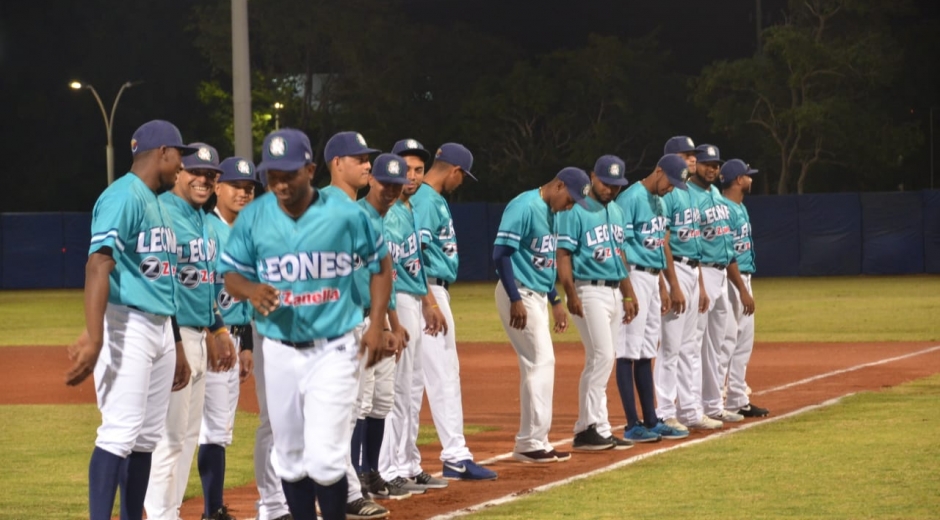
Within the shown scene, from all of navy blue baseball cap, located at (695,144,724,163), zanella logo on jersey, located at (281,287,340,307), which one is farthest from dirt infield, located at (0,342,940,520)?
navy blue baseball cap, located at (695,144,724,163)

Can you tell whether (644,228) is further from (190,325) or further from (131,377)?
(131,377)

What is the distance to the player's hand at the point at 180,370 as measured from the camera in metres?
6.93

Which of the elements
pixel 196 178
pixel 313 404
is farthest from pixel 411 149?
pixel 313 404

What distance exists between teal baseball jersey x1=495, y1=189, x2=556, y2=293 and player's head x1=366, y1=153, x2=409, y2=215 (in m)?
1.79

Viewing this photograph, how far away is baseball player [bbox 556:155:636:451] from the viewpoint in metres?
10.5

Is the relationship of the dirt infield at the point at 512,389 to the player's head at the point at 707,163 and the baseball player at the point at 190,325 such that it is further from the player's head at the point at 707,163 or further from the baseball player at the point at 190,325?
the player's head at the point at 707,163

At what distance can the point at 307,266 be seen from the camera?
20.5 ft

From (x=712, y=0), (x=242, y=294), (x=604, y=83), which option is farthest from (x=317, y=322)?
(x=712, y=0)

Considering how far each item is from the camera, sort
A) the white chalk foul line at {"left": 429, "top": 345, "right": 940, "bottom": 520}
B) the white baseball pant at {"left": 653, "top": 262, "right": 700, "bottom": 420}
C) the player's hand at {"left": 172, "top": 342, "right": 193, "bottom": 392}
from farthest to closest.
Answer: the white baseball pant at {"left": 653, "top": 262, "right": 700, "bottom": 420} → the white chalk foul line at {"left": 429, "top": 345, "right": 940, "bottom": 520} → the player's hand at {"left": 172, "top": 342, "right": 193, "bottom": 392}

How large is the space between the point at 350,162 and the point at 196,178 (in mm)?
875

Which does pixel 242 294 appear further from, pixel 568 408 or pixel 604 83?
pixel 604 83

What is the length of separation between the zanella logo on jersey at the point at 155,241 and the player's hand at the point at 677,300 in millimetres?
5653

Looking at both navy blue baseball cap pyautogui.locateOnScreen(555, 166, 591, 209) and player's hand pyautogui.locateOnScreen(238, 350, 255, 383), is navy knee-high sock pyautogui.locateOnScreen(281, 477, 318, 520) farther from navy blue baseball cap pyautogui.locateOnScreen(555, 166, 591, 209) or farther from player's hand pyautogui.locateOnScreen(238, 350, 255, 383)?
navy blue baseball cap pyautogui.locateOnScreen(555, 166, 591, 209)

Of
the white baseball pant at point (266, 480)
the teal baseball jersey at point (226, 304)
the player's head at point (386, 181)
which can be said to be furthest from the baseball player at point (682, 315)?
the white baseball pant at point (266, 480)
